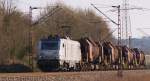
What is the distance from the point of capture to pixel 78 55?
56344 millimetres

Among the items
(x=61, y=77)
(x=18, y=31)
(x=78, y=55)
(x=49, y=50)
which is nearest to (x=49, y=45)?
(x=49, y=50)

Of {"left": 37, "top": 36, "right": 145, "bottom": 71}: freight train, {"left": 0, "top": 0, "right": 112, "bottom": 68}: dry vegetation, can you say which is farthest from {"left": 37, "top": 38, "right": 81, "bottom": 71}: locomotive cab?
{"left": 0, "top": 0, "right": 112, "bottom": 68}: dry vegetation

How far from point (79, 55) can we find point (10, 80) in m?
26.6

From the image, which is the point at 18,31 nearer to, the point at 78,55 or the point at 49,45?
the point at 78,55

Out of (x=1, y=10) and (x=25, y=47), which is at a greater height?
(x=1, y=10)

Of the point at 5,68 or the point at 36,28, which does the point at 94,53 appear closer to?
the point at 5,68

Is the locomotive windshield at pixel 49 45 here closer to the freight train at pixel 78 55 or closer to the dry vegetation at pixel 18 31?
the freight train at pixel 78 55

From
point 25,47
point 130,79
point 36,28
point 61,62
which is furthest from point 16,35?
point 130,79

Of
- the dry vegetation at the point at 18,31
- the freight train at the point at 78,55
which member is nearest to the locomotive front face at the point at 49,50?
the freight train at the point at 78,55

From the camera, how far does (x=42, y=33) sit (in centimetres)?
7925

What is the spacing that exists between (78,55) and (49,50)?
6652 mm

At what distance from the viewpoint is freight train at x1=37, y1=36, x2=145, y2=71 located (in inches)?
1971

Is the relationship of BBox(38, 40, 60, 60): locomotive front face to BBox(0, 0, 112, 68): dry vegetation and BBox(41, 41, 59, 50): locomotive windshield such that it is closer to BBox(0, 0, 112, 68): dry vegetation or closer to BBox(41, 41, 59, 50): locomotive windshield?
BBox(41, 41, 59, 50): locomotive windshield

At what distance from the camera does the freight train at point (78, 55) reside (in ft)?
164
